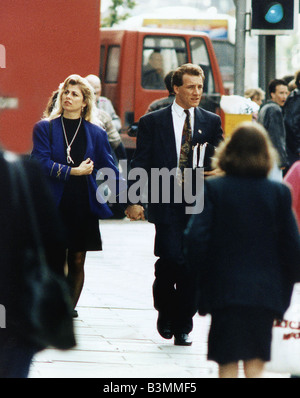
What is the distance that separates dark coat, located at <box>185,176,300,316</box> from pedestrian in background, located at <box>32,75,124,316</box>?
268 cm

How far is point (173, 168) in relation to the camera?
267 inches

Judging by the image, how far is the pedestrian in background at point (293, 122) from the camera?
1126 centimetres

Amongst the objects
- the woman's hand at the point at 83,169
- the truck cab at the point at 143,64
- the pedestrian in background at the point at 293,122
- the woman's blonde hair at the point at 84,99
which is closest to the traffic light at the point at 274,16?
the pedestrian in background at the point at 293,122

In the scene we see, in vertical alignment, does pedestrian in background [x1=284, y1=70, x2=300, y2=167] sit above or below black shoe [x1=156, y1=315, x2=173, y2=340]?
above

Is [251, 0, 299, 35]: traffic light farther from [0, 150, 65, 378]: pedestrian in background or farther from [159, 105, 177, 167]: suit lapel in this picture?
[0, 150, 65, 378]: pedestrian in background

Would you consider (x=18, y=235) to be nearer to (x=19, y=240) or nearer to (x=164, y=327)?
(x=19, y=240)

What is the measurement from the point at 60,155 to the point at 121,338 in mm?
1230

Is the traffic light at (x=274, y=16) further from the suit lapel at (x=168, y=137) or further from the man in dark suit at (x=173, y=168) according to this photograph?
the suit lapel at (x=168, y=137)

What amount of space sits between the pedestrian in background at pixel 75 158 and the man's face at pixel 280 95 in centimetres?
458

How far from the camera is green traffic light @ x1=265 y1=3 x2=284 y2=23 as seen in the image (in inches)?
407

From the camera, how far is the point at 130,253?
11.4 metres

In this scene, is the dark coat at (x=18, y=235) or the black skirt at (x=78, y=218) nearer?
the dark coat at (x=18, y=235)

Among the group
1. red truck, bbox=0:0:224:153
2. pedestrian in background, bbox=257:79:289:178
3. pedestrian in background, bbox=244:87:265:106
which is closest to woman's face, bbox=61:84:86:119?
red truck, bbox=0:0:224:153

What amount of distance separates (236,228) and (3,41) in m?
5.46
